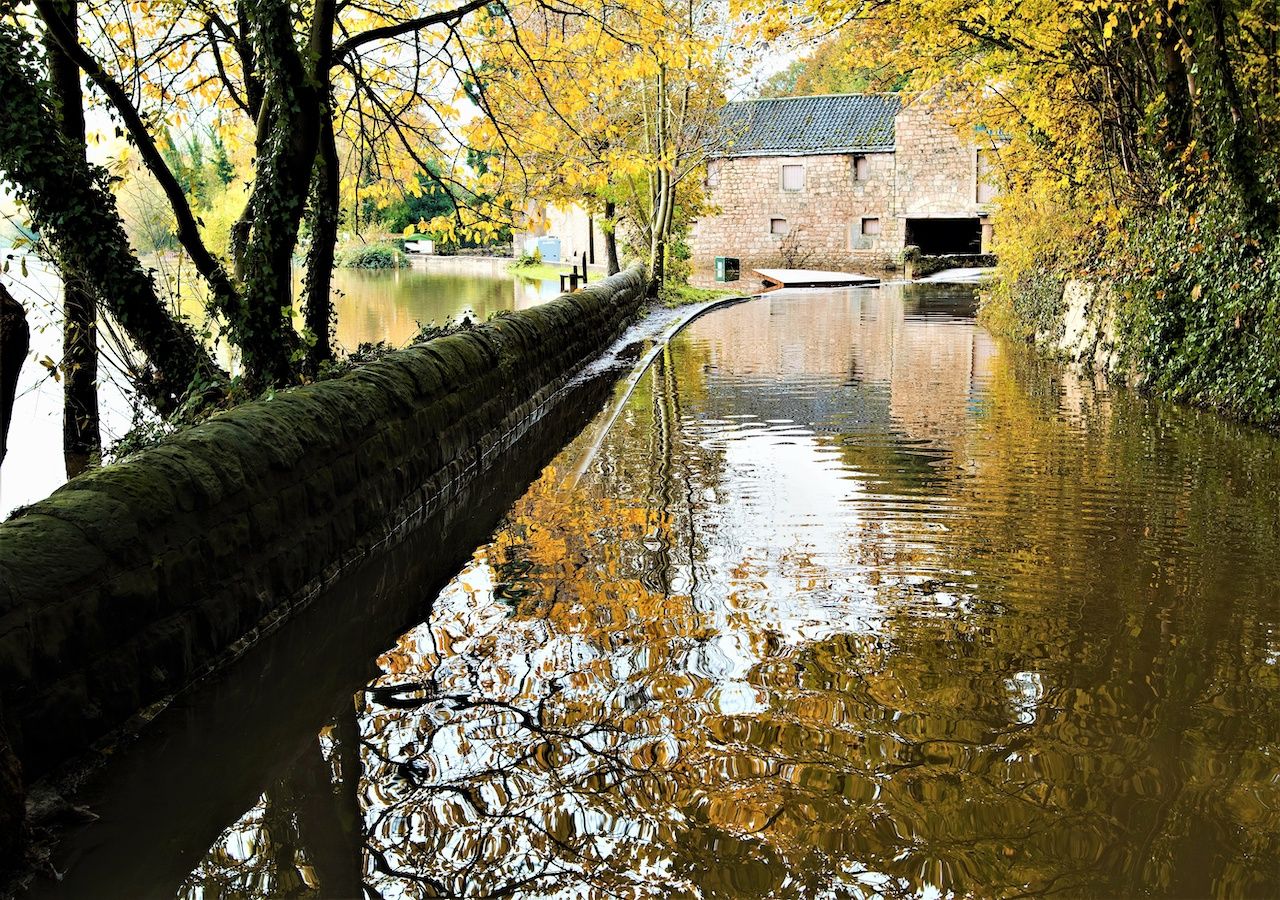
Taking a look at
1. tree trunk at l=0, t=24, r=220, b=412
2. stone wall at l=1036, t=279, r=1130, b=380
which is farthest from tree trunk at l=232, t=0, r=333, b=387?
stone wall at l=1036, t=279, r=1130, b=380

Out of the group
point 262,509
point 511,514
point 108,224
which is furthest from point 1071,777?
point 108,224

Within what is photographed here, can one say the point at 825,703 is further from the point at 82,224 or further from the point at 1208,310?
the point at 1208,310

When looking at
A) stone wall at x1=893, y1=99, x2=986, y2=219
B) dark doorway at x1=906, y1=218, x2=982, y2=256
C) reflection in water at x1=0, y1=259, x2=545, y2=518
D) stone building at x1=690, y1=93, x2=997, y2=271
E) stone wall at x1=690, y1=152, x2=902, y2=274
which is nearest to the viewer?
reflection in water at x1=0, y1=259, x2=545, y2=518

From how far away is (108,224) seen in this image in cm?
736

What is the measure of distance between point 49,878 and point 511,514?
15.4 ft

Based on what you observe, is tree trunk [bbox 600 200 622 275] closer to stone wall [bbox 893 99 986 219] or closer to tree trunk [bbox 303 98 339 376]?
stone wall [bbox 893 99 986 219]

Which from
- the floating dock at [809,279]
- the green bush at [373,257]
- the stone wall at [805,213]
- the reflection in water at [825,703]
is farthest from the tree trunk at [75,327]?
the green bush at [373,257]

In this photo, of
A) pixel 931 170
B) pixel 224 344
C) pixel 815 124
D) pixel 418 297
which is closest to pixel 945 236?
pixel 931 170

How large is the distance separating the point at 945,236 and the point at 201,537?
43.9 m

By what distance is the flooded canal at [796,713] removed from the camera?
136 inches

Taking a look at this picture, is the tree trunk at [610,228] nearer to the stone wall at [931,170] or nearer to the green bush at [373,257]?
the stone wall at [931,170]

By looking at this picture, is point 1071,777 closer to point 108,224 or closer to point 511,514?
point 511,514

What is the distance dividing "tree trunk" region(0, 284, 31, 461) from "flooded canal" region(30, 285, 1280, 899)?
5.36ft

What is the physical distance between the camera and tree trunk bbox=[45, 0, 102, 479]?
8.16 meters
